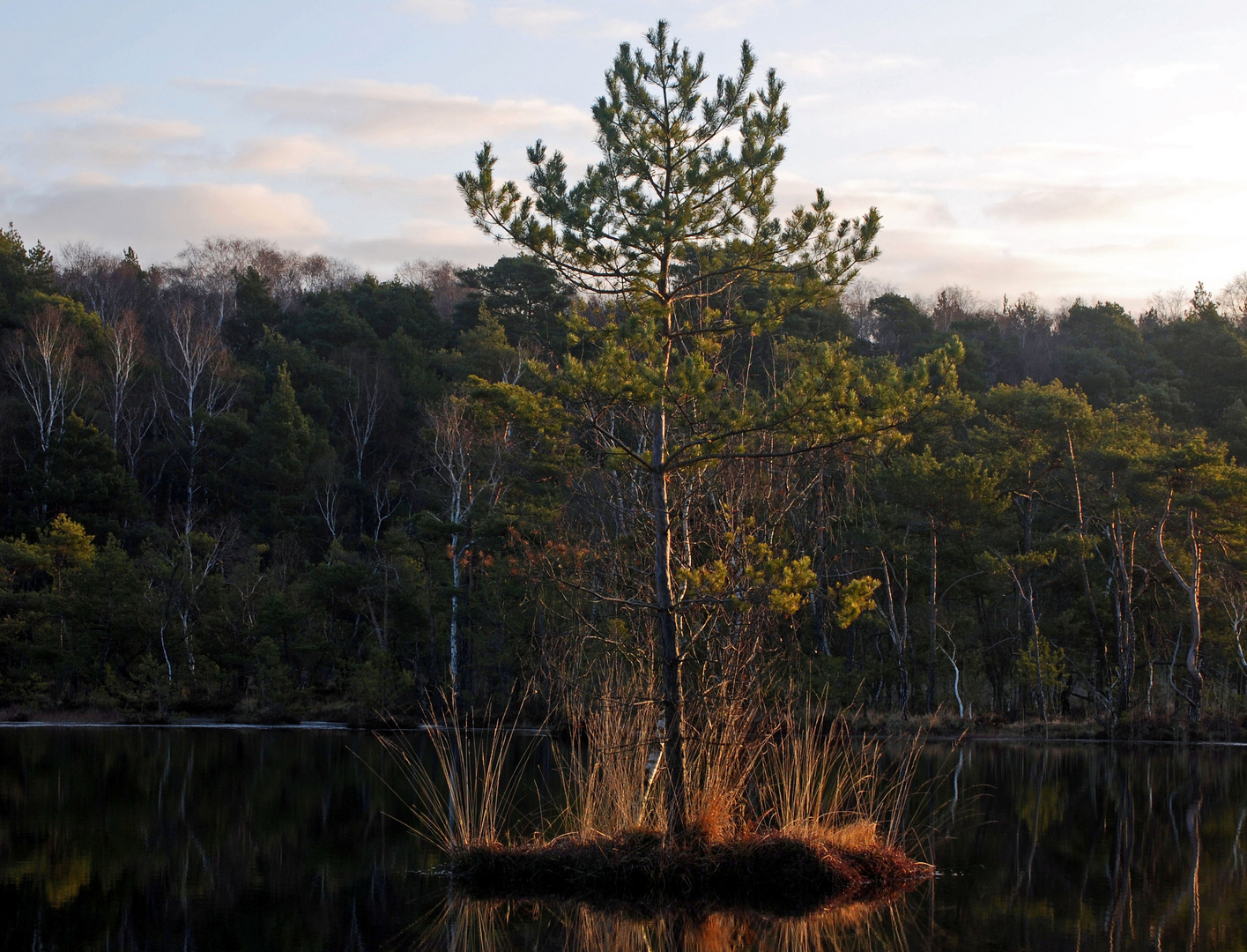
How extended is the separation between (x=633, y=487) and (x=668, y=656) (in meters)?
→ 1.63

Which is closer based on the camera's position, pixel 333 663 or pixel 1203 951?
pixel 1203 951

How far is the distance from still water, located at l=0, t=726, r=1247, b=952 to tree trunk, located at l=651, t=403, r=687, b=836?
35.5 inches

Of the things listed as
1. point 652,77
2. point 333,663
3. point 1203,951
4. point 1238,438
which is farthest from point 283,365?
point 1203,951

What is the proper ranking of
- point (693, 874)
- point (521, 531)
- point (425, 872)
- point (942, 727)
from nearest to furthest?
point (693, 874)
point (425, 872)
point (942, 727)
point (521, 531)

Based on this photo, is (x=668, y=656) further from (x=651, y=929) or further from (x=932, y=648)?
(x=932, y=648)

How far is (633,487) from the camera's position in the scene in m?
9.20

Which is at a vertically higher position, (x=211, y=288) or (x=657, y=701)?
(x=211, y=288)

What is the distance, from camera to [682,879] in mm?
7578

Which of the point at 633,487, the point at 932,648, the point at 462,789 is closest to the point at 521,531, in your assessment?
the point at 932,648

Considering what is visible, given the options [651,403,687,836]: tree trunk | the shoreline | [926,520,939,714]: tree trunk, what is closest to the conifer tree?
[651,403,687,836]: tree trunk

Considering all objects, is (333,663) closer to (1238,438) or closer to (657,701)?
(657,701)

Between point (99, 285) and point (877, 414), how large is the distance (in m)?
45.3

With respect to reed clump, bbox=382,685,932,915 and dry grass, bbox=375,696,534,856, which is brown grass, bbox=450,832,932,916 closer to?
reed clump, bbox=382,685,932,915

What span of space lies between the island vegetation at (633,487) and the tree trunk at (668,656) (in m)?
0.03
